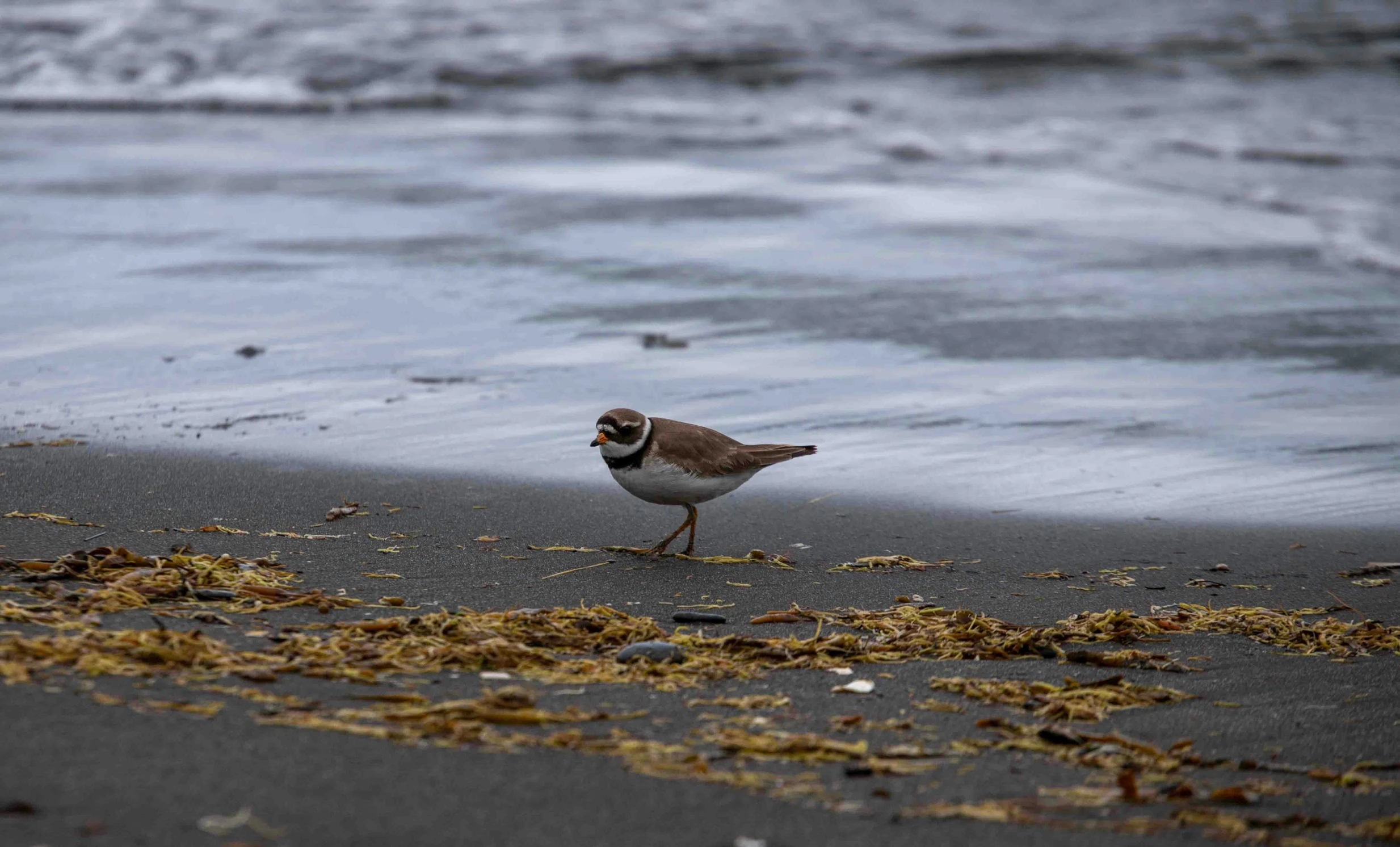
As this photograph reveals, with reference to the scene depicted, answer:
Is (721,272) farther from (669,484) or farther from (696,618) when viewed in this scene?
(696,618)

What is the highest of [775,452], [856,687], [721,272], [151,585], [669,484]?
[721,272]

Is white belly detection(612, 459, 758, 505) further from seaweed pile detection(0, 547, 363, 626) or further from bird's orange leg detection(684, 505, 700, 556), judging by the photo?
seaweed pile detection(0, 547, 363, 626)

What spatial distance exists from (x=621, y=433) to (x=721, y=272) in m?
4.69

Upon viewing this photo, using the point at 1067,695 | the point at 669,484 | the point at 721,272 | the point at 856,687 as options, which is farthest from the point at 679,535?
the point at 721,272

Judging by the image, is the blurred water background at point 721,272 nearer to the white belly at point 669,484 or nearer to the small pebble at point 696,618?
the white belly at point 669,484

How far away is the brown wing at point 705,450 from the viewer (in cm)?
518

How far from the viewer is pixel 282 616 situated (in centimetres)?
391

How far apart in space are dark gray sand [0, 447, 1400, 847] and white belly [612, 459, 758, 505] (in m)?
0.22

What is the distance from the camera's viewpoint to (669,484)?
5.17 meters

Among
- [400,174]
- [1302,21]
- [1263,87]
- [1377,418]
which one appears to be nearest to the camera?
[1377,418]

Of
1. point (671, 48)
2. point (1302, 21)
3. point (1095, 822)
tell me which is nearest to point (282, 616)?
point (1095, 822)

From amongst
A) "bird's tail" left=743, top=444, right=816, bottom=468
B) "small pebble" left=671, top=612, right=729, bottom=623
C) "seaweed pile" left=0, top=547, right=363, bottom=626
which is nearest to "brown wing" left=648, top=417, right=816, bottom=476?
"bird's tail" left=743, top=444, right=816, bottom=468

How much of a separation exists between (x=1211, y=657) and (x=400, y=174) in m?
10.6

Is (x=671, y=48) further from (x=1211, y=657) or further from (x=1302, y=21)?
(x=1211, y=657)
